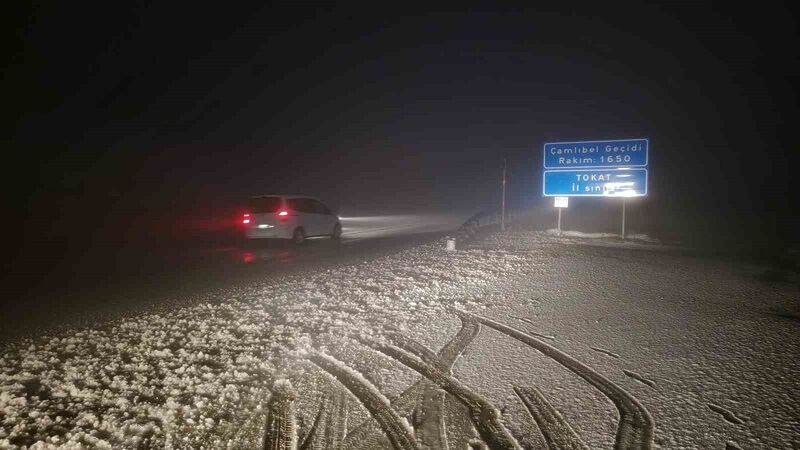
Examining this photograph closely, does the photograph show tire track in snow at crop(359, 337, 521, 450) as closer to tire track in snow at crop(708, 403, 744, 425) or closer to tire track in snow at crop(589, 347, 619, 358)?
tire track in snow at crop(708, 403, 744, 425)

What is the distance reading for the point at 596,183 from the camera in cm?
2027

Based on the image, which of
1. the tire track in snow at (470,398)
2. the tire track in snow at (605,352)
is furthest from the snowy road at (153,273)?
the tire track in snow at (605,352)

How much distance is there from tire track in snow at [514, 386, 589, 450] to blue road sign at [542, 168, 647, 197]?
1672cm

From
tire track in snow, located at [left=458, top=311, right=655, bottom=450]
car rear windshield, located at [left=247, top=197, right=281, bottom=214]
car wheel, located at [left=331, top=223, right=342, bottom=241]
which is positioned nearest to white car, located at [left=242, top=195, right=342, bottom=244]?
car rear windshield, located at [left=247, top=197, right=281, bottom=214]

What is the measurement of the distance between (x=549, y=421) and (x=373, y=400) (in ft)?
5.18

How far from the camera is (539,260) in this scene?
42.8ft

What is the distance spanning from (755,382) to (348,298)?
5838 millimetres

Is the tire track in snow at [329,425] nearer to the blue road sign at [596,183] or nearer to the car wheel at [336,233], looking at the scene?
the car wheel at [336,233]

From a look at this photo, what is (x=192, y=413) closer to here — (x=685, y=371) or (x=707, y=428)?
(x=707, y=428)

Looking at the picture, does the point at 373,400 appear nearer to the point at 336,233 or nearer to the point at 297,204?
the point at 297,204

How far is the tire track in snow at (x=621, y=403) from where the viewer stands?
3.87m

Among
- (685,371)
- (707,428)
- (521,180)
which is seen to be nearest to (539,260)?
(685,371)

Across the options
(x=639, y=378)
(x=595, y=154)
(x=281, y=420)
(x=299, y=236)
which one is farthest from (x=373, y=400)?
(x=595, y=154)

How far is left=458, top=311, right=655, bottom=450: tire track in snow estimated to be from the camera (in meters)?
3.87
